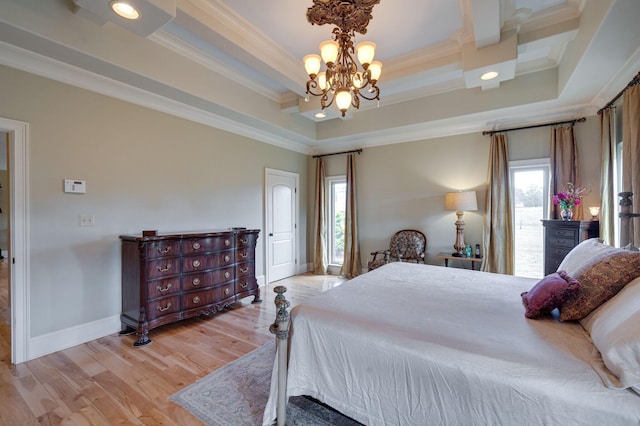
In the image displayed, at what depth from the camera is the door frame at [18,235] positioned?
245 cm

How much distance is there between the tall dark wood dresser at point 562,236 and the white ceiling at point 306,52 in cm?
152

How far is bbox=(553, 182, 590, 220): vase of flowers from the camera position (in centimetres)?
347

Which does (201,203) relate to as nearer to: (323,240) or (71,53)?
(71,53)

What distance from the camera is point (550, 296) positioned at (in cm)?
154

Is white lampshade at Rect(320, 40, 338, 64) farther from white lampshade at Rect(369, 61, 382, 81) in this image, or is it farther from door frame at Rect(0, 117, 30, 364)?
door frame at Rect(0, 117, 30, 364)

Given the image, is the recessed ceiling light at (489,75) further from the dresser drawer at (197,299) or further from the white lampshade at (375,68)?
the dresser drawer at (197,299)

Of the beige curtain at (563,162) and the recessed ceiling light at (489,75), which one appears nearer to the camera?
the recessed ceiling light at (489,75)

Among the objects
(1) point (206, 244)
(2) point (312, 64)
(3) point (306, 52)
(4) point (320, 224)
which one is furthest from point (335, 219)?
(2) point (312, 64)

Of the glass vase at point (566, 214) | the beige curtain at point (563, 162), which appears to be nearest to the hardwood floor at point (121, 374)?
the glass vase at point (566, 214)

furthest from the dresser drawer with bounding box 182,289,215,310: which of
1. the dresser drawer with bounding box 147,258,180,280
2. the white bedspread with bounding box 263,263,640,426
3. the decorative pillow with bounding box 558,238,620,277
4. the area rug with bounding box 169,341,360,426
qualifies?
the decorative pillow with bounding box 558,238,620,277

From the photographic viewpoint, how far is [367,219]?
545 centimetres

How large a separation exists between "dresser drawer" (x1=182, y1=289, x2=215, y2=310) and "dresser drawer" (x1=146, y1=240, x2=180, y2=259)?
53 centimetres

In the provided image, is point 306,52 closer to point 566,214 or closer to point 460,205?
point 460,205

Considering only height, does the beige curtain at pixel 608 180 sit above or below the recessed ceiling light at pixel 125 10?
below
